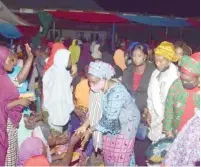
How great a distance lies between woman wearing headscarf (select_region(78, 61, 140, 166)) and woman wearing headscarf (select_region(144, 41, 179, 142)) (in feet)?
2.15

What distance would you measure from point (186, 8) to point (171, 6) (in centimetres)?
57

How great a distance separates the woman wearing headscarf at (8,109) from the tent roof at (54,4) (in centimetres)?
1129

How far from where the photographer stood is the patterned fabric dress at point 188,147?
377 centimetres

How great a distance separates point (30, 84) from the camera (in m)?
9.03

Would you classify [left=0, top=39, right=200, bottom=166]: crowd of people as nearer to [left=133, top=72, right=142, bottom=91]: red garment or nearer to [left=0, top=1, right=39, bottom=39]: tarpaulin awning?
[left=133, top=72, right=142, bottom=91]: red garment

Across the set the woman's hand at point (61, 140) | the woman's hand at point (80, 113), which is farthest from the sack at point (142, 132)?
the woman's hand at point (80, 113)

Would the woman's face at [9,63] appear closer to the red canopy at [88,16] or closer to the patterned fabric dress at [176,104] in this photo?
the patterned fabric dress at [176,104]

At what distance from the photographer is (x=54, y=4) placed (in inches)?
671

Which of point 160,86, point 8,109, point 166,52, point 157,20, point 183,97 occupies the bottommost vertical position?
point 8,109

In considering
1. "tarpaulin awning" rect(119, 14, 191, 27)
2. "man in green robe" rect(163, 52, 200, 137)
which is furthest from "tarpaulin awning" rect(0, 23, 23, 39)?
"man in green robe" rect(163, 52, 200, 137)

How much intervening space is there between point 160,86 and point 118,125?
1.01 m

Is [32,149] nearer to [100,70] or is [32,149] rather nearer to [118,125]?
[118,125]

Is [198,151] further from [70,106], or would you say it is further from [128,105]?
[70,106]

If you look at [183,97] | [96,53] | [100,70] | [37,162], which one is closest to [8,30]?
[96,53]
